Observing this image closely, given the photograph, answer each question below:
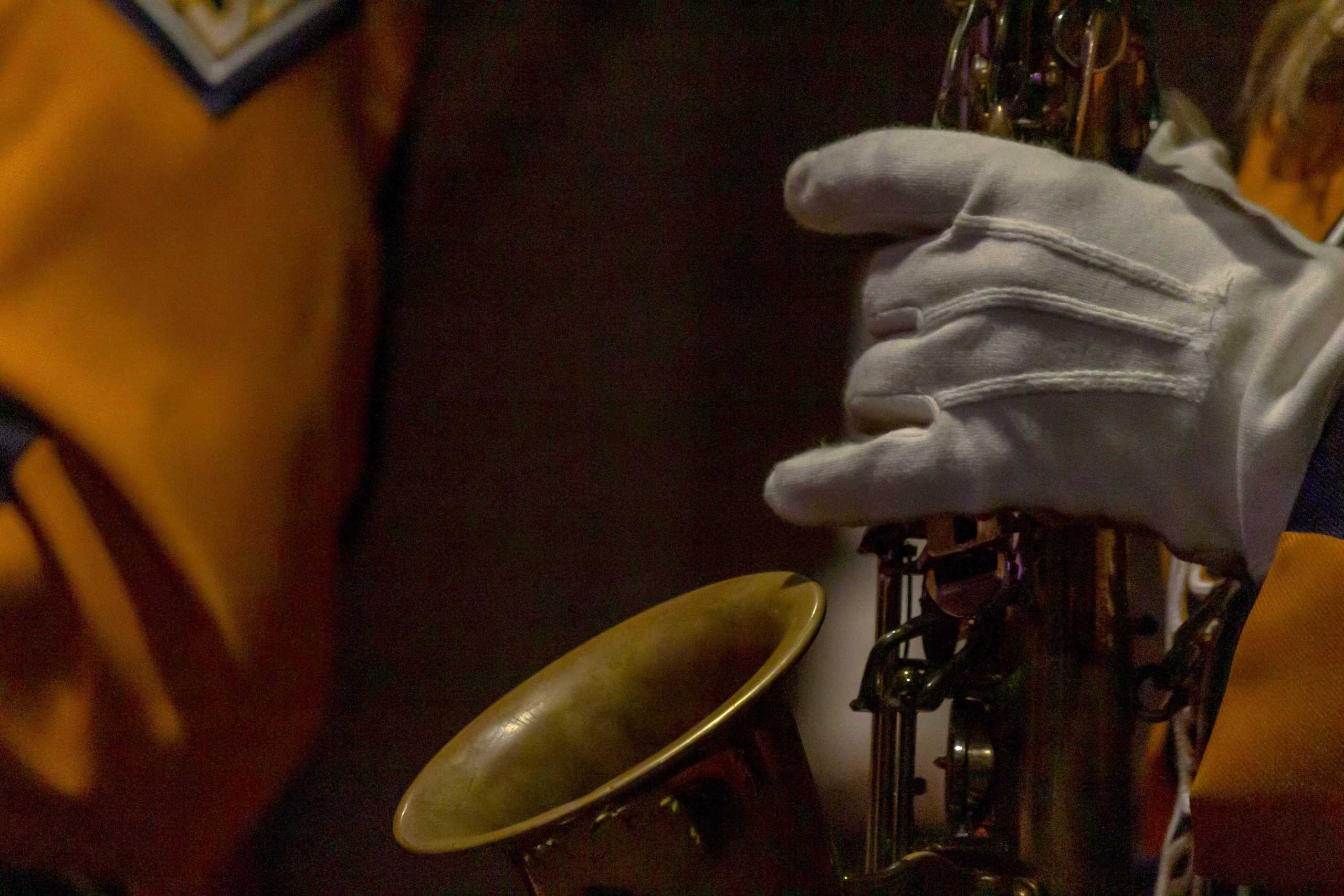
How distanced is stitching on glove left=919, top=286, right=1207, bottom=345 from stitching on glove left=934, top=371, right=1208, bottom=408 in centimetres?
2

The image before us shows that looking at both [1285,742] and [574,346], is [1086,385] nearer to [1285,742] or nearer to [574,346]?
[1285,742]

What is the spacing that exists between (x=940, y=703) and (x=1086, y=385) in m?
0.20

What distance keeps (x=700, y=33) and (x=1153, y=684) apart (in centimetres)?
75

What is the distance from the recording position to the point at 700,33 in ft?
3.39

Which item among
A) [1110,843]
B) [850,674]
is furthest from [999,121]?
[850,674]

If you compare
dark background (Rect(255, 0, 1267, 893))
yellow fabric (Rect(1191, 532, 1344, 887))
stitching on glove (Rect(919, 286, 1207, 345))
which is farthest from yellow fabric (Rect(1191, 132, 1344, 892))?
dark background (Rect(255, 0, 1267, 893))

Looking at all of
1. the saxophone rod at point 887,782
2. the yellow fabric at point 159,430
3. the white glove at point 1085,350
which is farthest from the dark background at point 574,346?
the white glove at point 1085,350

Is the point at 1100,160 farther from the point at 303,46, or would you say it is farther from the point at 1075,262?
the point at 303,46

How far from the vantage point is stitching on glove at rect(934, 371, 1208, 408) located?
0.49 m

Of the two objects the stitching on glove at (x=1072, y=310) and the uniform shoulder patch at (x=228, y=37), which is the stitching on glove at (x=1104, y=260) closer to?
the stitching on glove at (x=1072, y=310)

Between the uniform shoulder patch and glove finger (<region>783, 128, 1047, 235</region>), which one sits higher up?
the uniform shoulder patch

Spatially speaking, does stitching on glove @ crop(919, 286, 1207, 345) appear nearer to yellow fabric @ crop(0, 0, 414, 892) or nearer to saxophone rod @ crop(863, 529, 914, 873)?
saxophone rod @ crop(863, 529, 914, 873)

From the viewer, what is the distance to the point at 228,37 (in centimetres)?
89

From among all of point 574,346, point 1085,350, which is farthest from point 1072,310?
point 574,346
